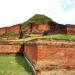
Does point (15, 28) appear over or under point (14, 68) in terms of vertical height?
over

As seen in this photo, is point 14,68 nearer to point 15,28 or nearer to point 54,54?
point 54,54

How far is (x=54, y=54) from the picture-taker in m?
8.41

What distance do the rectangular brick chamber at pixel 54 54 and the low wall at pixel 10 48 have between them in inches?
211

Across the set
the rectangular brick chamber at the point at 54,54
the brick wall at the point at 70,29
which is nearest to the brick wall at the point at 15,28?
the brick wall at the point at 70,29

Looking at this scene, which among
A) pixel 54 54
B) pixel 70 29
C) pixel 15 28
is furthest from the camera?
pixel 15 28

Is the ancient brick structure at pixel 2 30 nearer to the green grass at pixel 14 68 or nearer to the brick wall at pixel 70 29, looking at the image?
the brick wall at pixel 70 29

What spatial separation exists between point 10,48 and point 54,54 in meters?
5.93

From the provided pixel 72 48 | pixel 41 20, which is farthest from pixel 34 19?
pixel 72 48

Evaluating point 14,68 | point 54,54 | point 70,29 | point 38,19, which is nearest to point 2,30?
point 38,19

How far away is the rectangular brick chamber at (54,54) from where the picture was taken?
8.28m

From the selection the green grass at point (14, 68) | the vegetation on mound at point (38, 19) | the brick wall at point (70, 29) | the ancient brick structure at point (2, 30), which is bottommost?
the green grass at point (14, 68)

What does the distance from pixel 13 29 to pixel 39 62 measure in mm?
14199

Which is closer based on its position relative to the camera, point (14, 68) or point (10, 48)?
point (14, 68)

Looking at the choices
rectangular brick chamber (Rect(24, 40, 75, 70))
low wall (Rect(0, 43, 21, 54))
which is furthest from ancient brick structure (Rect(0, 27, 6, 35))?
rectangular brick chamber (Rect(24, 40, 75, 70))
